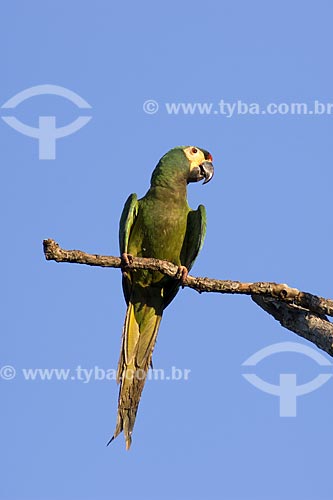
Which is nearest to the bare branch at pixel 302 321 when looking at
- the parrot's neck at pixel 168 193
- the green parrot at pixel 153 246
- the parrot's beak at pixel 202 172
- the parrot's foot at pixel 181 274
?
the parrot's foot at pixel 181 274

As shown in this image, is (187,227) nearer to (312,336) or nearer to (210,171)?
(210,171)

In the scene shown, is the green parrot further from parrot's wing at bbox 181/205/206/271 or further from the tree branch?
the tree branch

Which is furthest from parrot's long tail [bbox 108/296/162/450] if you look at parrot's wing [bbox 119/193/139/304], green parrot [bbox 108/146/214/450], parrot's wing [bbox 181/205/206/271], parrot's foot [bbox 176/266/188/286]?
parrot's foot [bbox 176/266/188/286]

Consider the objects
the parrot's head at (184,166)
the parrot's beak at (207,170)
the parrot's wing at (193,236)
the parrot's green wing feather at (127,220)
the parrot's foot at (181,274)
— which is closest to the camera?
the parrot's foot at (181,274)

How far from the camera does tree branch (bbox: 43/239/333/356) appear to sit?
6180 mm

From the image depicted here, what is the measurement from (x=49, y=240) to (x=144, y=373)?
2.68m

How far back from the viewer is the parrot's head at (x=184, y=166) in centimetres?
869

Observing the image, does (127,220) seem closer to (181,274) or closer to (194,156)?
(181,274)

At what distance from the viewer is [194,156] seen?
909 centimetres

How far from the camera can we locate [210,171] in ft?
30.1

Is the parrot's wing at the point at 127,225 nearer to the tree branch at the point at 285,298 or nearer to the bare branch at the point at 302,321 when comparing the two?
the tree branch at the point at 285,298

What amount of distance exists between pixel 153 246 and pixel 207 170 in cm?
143

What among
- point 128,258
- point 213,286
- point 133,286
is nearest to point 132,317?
point 133,286

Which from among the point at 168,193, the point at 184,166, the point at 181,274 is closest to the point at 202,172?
the point at 184,166
